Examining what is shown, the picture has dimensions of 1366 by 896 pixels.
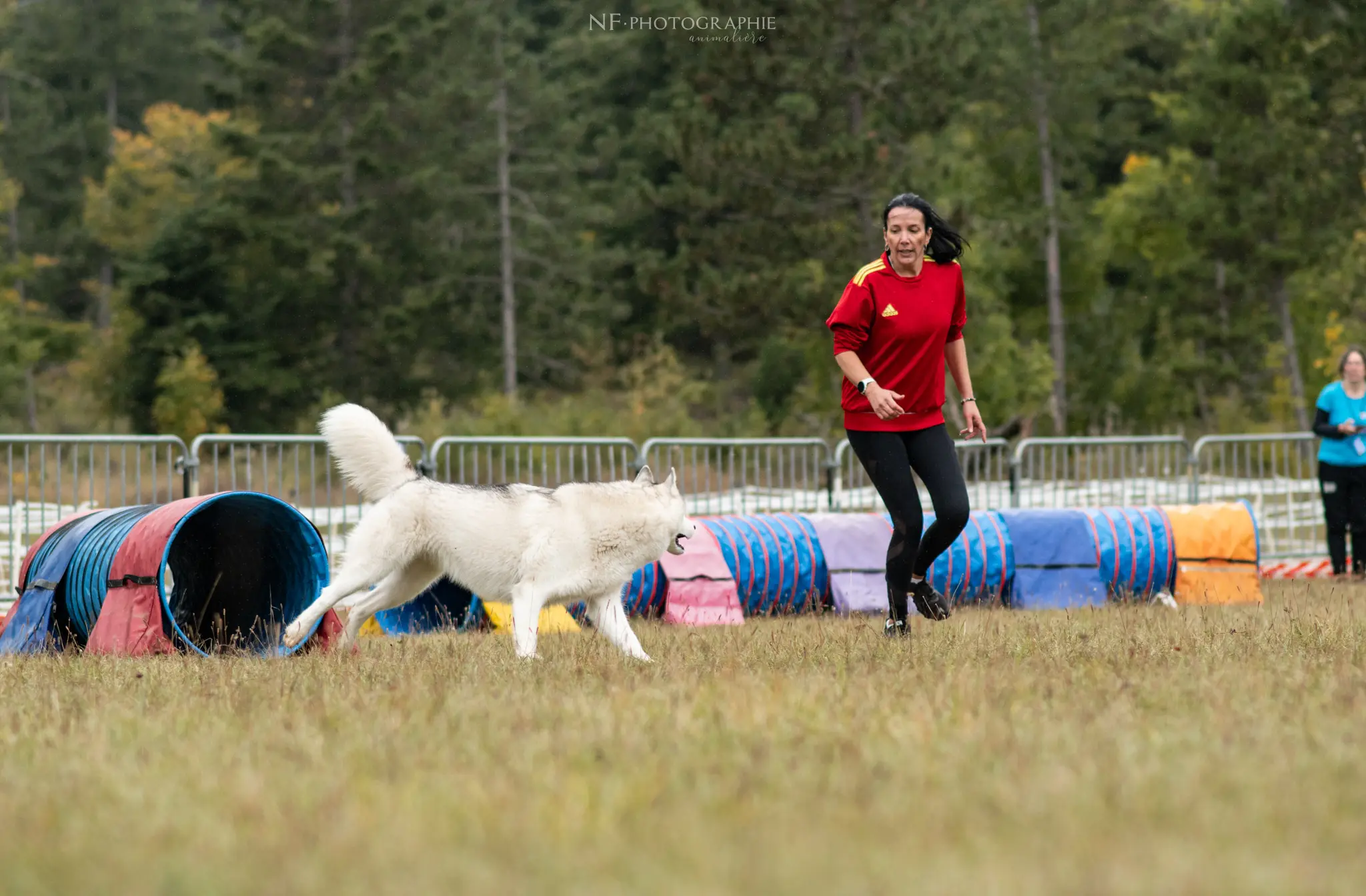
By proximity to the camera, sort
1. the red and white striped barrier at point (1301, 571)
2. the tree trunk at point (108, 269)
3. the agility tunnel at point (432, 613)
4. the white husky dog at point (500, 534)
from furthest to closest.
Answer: the tree trunk at point (108, 269) < the red and white striped barrier at point (1301, 571) < the agility tunnel at point (432, 613) < the white husky dog at point (500, 534)

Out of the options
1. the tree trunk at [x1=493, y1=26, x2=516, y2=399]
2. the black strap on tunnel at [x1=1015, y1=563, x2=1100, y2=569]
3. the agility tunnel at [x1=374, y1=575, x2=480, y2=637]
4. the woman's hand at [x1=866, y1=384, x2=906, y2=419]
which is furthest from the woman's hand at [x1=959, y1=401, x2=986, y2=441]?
the tree trunk at [x1=493, y1=26, x2=516, y2=399]

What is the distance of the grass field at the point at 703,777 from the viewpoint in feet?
9.11

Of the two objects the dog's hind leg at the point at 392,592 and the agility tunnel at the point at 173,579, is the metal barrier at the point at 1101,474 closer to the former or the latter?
the agility tunnel at the point at 173,579

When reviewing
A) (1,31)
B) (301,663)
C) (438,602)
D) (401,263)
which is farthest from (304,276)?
(301,663)

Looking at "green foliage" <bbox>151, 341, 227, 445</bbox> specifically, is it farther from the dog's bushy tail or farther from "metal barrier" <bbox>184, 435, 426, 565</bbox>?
the dog's bushy tail

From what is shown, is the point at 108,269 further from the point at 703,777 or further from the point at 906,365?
the point at 703,777

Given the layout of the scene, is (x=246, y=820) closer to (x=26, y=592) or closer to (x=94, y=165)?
(x=26, y=592)

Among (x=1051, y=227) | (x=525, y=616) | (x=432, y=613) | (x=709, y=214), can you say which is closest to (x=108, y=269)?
(x=709, y=214)

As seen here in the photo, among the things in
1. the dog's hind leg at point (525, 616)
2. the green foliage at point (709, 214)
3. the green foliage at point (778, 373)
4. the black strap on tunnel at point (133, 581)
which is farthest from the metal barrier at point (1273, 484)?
the green foliage at point (778, 373)

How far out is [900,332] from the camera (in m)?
7.00

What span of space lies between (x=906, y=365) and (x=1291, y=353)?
27240 millimetres

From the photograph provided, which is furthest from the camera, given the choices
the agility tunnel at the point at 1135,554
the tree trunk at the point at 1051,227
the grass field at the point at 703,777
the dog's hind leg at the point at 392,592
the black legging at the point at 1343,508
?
the tree trunk at the point at 1051,227

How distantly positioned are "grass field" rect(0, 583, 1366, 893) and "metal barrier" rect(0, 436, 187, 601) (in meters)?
5.92

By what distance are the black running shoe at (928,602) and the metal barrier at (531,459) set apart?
18.6 feet
